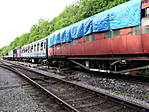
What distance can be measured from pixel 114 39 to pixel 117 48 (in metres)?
0.47

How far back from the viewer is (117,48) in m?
7.42

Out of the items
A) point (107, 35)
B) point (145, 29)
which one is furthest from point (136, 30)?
point (107, 35)

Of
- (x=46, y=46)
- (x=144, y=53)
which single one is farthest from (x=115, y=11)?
(x=46, y=46)

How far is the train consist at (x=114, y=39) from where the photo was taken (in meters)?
6.36

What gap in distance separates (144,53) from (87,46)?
381cm

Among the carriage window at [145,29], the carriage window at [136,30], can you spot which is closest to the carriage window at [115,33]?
the carriage window at [136,30]

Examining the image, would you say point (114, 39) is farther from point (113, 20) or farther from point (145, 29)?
point (145, 29)

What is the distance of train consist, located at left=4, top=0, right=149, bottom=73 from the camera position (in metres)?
6.36

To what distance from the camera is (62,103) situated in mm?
4578

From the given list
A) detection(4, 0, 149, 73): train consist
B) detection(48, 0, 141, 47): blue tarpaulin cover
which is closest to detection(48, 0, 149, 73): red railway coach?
detection(4, 0, 149, 73): train consist

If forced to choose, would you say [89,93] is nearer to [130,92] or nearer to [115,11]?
[130,92]

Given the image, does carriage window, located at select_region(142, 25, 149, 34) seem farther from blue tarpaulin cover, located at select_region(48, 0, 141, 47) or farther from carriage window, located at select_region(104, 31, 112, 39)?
carriage window, located at select_region(104, 31, 112, 39)

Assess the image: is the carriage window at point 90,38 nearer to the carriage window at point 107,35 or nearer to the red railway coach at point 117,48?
the red railway coach at point 117,48

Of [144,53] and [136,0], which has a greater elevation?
[136,0]
